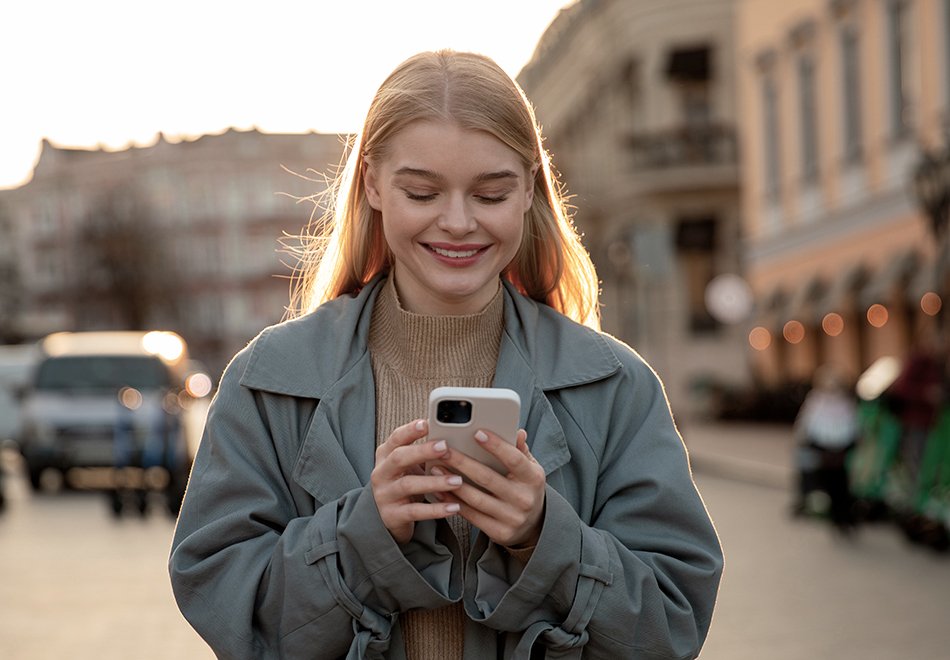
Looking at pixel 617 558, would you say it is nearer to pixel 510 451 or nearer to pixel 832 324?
pixel 510 451

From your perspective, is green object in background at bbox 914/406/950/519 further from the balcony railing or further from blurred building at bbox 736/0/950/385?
the balcony railing

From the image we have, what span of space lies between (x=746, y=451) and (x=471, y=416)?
960 inches

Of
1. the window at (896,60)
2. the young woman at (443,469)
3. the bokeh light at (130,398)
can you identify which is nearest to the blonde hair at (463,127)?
the young woman at (443,469)

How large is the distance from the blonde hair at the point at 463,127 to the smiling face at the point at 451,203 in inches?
1.0

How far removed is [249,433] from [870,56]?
28.2 m

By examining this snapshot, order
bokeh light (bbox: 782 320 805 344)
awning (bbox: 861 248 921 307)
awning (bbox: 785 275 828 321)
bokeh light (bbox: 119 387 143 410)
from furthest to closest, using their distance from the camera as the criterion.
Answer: bokeh light (bbox: 782 320 805 344), awning (bbox: 785 275 828 321), awning (bbox: 861 248 921 307), bokeh light (bbox: 119 387 143 410)

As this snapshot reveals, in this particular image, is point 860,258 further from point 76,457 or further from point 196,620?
point 196,620

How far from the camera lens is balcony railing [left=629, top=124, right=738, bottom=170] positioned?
4522cm

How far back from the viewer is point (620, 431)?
111 inches

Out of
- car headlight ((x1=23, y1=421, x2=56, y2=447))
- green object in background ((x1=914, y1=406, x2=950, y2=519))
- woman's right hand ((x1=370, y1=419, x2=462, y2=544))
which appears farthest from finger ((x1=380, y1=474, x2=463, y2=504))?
car headlight ((x1=23, y1=421, x2=56, y2=447))

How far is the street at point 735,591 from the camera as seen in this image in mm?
9125

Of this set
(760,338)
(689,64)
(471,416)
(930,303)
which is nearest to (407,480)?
(471,416)

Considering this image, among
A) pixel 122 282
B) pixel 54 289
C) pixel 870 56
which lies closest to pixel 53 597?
pixel 870 56

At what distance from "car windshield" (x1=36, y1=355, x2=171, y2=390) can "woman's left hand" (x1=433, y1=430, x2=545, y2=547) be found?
20.1 m
